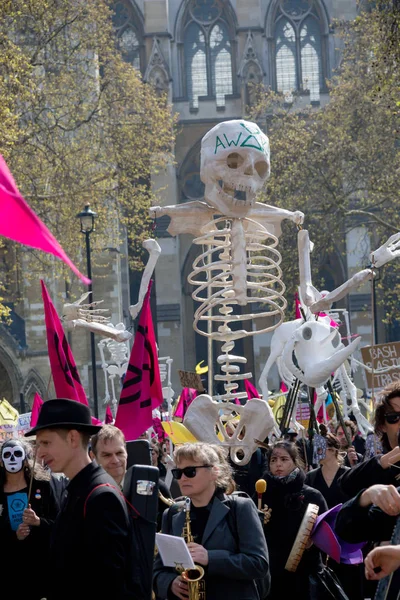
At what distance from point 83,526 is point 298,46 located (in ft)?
150

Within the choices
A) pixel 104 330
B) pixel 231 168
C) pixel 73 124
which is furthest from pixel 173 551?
pixel 73 124

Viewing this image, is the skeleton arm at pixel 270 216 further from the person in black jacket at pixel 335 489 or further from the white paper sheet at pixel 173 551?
the white paper sheet at pixel 173 551

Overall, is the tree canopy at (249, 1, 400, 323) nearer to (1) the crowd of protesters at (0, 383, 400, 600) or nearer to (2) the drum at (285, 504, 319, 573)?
(1) the crowd of protesters at (0, 383, 400, 600)

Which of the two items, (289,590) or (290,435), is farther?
(290,435)

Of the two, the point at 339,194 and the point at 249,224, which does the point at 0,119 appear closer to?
the point at 249,224

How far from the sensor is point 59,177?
88.8 ft

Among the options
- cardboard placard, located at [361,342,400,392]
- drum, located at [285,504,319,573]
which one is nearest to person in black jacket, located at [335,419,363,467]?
cardboard placard, located at [361,342,400,392]

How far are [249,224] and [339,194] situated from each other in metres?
21.6

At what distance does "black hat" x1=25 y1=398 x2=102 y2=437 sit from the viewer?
4.70m

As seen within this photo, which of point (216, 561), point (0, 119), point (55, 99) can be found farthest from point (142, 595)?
point (55, 99)

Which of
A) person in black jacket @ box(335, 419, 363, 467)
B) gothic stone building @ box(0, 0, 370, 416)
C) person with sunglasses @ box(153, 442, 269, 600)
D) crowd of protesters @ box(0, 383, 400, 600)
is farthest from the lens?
gothic stone building @ box(0, 0, 370, 416)

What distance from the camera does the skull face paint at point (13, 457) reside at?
6625 mm

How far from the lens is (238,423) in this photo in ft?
32.2

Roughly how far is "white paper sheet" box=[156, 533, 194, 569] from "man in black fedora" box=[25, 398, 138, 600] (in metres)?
0.56
